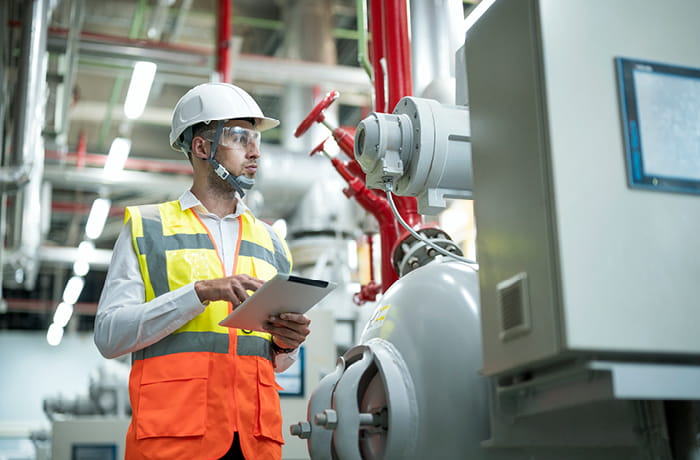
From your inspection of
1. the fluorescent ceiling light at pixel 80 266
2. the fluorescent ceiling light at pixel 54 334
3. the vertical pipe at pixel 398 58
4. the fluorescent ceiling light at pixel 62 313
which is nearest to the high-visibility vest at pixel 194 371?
the vertical pipe at pixel 398 58

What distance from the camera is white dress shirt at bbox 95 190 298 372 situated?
2061 mm

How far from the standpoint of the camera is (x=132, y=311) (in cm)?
209

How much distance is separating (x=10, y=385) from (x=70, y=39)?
8.90m

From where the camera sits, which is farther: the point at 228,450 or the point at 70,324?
the point at 70,324

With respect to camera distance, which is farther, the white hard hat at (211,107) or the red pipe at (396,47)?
the red pipe at (396,47)

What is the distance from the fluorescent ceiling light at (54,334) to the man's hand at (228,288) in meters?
10.9

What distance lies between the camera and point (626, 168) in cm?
135

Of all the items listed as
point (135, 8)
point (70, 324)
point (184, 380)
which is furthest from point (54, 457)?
point (70, 324)

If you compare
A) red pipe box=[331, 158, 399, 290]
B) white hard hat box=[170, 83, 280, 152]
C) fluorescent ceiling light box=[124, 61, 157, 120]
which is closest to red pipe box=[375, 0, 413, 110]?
red pipe box=[331, 158, 399, 290]

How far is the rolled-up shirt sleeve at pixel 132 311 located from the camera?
2059 millimetres

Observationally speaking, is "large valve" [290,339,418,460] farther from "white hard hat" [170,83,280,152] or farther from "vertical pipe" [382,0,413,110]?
"vertical pipe" [382,0,413,110]

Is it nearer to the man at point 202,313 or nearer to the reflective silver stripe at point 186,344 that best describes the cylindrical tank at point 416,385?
the man at point 202,313

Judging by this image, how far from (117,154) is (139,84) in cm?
152

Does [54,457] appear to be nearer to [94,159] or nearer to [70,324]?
[94,159]
